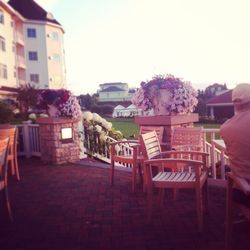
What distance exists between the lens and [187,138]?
523 centimetres

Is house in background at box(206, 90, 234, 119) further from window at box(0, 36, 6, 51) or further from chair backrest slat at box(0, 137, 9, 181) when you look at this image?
chair backrest slat at box(0, 137, 9, 181)

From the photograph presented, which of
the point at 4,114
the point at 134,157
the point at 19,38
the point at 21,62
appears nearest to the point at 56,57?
the point at 21,62

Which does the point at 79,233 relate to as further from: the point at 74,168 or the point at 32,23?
the point at 32,23

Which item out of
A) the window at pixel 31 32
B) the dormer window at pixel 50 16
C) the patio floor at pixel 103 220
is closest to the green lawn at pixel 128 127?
the window at pixel 31 32

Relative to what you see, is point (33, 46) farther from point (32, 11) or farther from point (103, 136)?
point (103, 136)

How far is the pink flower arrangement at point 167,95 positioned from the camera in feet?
18.1

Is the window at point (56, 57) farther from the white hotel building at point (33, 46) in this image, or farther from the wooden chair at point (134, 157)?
the wooden chair at point (134, 157)

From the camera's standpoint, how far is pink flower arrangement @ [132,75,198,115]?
218 inches

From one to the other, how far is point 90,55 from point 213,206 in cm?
2084

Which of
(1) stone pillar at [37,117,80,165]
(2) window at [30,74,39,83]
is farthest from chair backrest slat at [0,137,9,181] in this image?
(2) window at [30,74,39,83]

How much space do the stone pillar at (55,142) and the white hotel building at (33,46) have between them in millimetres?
26592

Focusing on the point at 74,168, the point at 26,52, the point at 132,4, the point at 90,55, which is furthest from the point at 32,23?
the point at 74,168

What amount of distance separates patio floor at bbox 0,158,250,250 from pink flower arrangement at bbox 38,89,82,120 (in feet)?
7.23

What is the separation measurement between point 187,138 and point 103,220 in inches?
79.8
